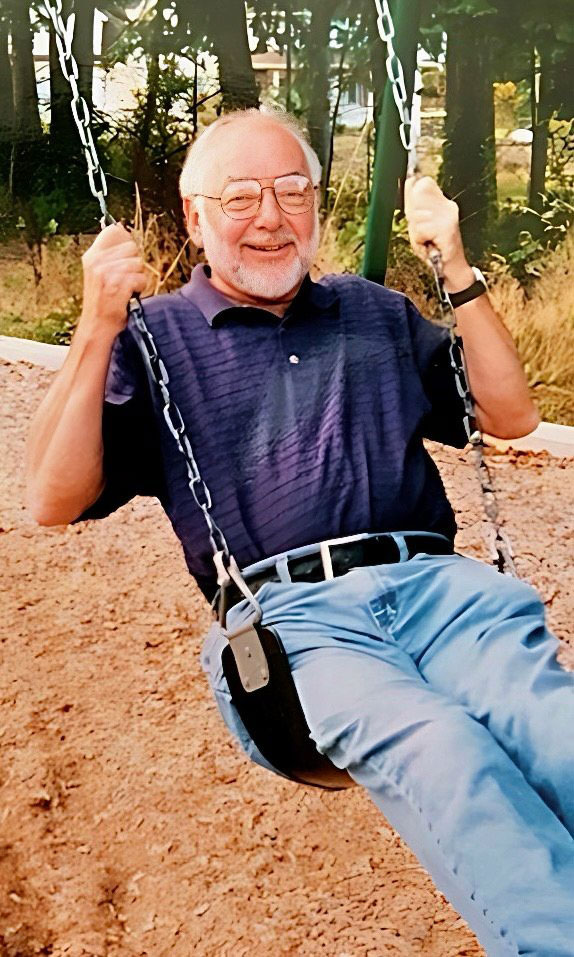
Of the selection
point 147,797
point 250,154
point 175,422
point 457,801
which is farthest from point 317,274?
point 457,801

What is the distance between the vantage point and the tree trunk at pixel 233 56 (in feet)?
6.96

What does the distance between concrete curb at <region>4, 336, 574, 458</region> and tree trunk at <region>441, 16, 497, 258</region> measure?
0.49 metres

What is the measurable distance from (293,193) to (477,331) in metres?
0.33

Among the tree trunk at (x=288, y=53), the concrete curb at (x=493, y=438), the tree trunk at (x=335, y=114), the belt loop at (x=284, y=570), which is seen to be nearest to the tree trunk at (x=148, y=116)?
the tree trunk at (x=288, y=53)

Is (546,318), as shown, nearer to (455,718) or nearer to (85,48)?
(85,48)

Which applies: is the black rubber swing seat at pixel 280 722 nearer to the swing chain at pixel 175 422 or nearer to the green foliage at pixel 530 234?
the swing chain at pixel 175 422

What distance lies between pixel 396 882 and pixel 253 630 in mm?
794

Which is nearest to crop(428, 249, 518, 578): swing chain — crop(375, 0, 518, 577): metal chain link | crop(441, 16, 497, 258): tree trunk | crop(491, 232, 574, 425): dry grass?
crop(375, 0, 518, 577): metal chain link

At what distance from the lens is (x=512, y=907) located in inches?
37.0

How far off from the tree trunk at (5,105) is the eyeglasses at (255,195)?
999 mm

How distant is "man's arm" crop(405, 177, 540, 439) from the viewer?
4.59 feet

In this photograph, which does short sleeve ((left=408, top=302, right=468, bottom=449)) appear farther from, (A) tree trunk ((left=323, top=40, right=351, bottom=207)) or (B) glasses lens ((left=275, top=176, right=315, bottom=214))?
(A) tree trunk ((left=323, top=40, right=351, bottom=207))

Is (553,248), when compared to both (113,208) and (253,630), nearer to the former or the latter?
(113,208)

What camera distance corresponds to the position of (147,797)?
1936mm
